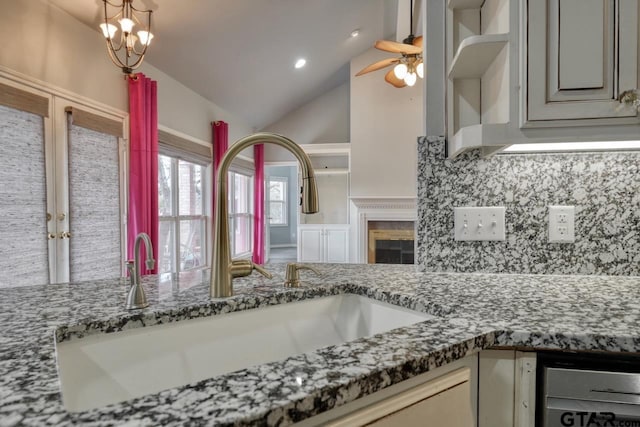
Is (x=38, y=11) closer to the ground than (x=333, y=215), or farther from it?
farther from it

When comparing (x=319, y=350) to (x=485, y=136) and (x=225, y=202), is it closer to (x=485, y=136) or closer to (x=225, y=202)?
(x=225, y=202)

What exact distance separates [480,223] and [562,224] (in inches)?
9.7

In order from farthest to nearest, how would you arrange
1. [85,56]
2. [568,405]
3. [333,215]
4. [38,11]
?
[333,215] → [85,56] → [38,11] → [568,405]

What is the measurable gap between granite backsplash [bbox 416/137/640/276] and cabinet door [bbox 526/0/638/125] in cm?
31

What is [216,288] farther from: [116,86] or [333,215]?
[333,215]

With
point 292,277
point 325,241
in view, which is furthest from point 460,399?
point 325,241

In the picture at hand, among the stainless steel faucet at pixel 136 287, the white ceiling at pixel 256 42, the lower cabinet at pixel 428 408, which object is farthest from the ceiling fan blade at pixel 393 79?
the lower cabinet at pixel 428 408

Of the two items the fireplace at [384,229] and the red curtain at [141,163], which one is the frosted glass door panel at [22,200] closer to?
the red curtain at [141,163]

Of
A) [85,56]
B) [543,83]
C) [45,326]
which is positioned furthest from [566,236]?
[85,56]

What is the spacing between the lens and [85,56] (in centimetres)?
271

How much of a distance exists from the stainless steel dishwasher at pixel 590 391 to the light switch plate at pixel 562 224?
0.58 m

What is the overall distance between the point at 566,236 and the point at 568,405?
68 cm

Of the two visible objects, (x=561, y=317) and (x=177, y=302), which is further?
(x=177, y=302)

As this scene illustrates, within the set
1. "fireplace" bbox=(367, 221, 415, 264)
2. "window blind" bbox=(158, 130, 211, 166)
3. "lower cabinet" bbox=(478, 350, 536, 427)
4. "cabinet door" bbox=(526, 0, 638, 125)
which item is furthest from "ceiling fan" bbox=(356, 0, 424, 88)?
"lower cabinet" bbox=(478, 350, 536, 427)
